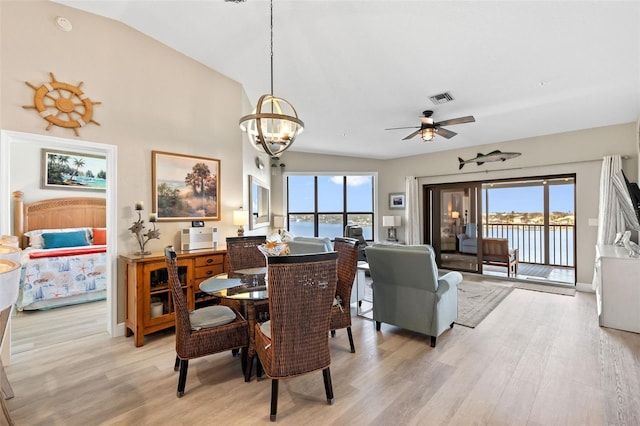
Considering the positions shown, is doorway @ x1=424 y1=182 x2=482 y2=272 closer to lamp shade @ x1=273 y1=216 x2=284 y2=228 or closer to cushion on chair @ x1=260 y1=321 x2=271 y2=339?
lamp shade @ x1=273 y1=216 x2=284 y2=228

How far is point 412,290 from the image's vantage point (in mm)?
3176

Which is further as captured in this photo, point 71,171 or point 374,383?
point 71,171

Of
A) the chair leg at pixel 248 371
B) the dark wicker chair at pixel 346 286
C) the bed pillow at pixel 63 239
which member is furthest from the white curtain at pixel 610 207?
the bed pillow at pixel 63 239

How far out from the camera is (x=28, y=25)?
280 centimetres

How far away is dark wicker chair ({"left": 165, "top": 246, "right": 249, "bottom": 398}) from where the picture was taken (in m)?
2.19

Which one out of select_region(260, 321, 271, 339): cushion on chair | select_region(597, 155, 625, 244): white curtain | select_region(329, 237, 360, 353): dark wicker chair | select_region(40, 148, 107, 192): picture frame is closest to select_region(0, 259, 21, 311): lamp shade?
select_region(260, 321, 271, 339): cushion on chair

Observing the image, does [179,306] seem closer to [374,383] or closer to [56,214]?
[374,383]

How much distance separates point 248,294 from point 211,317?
18.7 inches

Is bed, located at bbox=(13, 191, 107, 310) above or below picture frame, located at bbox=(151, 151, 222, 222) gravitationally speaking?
below

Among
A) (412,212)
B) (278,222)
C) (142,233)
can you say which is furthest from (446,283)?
(278,222)

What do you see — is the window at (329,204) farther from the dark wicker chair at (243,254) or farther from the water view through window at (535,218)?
the dark wicker chair at (243,254)

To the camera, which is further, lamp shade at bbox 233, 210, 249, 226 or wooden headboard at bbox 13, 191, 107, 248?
wooden headboard at bbox 13, 191, 107, 248

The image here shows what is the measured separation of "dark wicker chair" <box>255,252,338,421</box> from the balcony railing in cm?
804

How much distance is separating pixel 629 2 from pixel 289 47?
9.84 ft
